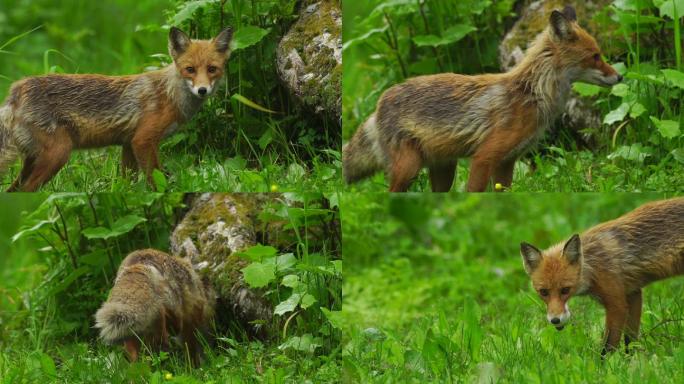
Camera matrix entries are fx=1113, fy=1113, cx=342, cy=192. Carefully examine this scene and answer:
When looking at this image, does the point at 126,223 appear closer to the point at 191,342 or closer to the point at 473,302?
the point at 191,342

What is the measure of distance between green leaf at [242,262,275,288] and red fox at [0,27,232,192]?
1.09m

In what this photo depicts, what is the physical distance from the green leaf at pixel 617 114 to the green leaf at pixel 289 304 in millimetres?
3207

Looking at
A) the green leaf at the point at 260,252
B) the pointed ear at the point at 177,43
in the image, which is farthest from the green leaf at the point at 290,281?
the pointed ear at the point at 177,43

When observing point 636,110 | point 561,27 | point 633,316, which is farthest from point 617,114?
point 633,316

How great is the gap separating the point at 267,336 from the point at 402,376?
56.9 inches

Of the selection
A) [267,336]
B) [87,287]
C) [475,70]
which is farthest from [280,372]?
[475,70]

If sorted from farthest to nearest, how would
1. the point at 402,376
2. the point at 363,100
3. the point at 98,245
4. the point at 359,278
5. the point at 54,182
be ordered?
the point at 359,278
the point at 363,100
the point at 98,245
the point at 54,182
the point at 402,376

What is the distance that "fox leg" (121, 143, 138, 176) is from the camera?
29.0ft

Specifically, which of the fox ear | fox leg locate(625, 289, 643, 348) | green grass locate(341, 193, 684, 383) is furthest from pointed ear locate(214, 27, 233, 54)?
fox leg locate(625, 289, 643, 348)

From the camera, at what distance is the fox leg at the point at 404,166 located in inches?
352

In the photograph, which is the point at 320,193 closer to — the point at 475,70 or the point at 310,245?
the point at 310,245

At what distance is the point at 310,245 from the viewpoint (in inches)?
363

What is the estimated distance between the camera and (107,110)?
8859mm

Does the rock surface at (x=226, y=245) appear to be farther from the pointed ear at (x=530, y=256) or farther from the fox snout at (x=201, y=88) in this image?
the pointed ear at (x=530, y=256)
